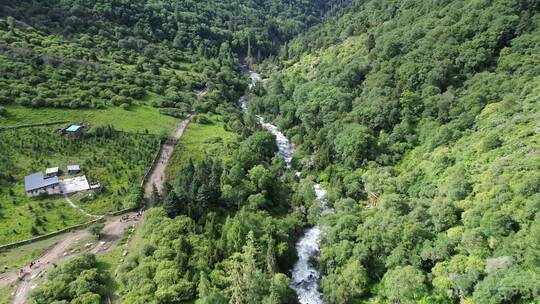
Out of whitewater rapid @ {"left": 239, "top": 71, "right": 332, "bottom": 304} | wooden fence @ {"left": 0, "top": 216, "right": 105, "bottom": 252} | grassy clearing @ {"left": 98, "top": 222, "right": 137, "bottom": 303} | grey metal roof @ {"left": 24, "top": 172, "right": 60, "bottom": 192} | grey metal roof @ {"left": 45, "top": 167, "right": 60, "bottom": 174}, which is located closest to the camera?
grassy clearing @ {"left": 98, "top": 222, "right": 137, "bottom": 303}

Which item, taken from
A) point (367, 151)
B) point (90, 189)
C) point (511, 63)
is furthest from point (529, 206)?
point (90, 189)

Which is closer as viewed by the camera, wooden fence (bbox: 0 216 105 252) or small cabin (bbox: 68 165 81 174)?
wooden fence (bbox: 0 216 105 252)

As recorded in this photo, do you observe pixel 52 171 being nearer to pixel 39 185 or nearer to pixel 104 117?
pixel 39 185

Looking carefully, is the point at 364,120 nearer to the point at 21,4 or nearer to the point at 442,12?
the point at 442,12

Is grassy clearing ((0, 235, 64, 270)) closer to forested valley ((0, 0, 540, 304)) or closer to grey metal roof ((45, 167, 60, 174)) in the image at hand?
forested valley ((0, 0, 540, 304))

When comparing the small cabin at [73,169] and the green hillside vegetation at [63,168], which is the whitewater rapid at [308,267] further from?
the small cabin at [73,169]

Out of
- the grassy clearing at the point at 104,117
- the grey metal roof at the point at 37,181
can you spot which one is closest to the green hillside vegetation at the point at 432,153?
the grassy clearing at the point at 104,117

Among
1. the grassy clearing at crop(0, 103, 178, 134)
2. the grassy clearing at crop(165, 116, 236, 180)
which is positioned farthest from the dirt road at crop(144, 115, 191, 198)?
the grassy clearing at crop(0, 103, 178, 134)
